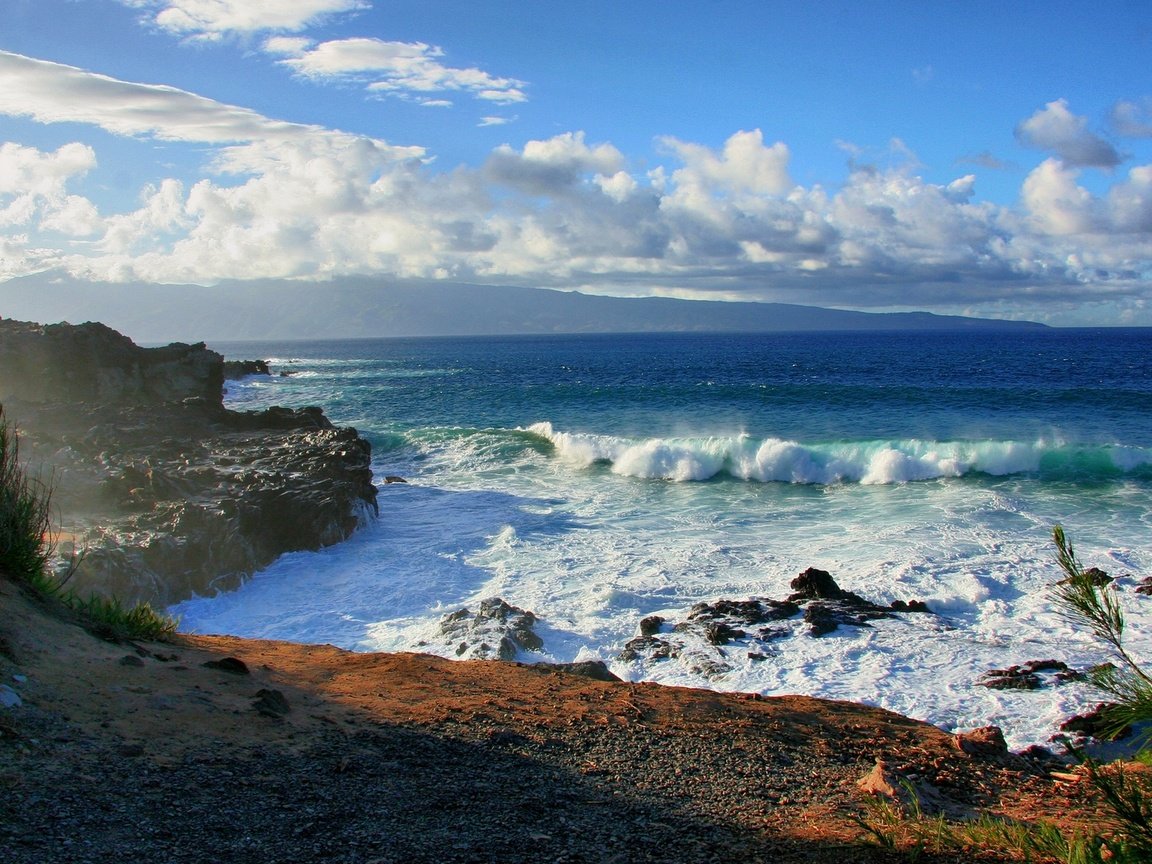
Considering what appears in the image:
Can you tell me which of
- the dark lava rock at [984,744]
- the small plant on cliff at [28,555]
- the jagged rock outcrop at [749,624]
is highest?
the small plant on cliff at [28,555]

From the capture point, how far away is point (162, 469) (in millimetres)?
21078

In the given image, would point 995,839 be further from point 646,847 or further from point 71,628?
point 71,628

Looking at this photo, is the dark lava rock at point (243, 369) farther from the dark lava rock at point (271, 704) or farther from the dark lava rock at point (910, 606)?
the dark lava rock at point (271, 704)

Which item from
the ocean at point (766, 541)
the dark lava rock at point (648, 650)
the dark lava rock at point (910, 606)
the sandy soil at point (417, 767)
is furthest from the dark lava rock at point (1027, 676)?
the dark lava rock at point (648, 650)

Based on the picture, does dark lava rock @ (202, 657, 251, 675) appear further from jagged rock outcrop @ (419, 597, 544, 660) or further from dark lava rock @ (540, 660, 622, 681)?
jagged rock outcrop @ (419, 597, 544, 660)

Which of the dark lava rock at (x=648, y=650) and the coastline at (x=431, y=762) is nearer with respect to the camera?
the coastline at (x=431, y=762)

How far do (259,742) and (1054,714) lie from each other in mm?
9584

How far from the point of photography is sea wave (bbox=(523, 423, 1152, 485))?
27.8 m

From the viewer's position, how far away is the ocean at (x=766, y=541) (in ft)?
41.3

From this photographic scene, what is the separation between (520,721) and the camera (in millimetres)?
8039

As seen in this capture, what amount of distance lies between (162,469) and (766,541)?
1559 cm

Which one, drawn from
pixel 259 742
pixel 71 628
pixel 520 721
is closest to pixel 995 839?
pixel 520 721

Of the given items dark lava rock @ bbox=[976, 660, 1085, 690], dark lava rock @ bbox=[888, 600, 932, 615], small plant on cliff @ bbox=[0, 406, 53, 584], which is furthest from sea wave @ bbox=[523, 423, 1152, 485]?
small plant on cliff @ bbox=[0, 406, 53, 584]

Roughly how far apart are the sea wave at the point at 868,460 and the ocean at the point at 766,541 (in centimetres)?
10
